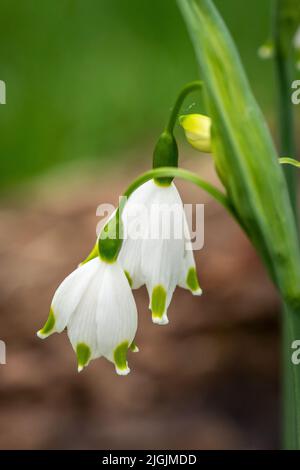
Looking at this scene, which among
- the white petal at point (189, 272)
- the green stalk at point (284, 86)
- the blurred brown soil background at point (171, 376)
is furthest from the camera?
the blurred brown soil background at point (171, 376)

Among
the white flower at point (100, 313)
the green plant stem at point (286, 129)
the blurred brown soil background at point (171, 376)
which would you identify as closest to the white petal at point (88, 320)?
the white flower at point (100, 313)

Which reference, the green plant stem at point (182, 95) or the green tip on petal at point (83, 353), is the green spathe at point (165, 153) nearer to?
the green plant stem at point (182, 95)

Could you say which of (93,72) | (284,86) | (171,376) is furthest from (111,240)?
(93,72)

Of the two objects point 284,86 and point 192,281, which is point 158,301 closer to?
point 192,281

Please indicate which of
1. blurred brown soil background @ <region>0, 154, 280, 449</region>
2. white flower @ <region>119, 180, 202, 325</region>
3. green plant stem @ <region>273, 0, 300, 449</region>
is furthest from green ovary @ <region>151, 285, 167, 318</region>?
blurred brown soil background @ <region>0, 154, 280, 449</region>

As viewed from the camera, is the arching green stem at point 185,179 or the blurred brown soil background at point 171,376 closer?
the arching green stem at point 185,179

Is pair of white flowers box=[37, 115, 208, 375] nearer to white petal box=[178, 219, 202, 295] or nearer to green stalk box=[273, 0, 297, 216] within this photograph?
white petal box=[178, 219, 202, 295]

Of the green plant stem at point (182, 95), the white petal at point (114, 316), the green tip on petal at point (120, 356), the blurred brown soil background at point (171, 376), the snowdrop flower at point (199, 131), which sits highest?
the blurred brown soil background at point (171, 376)
